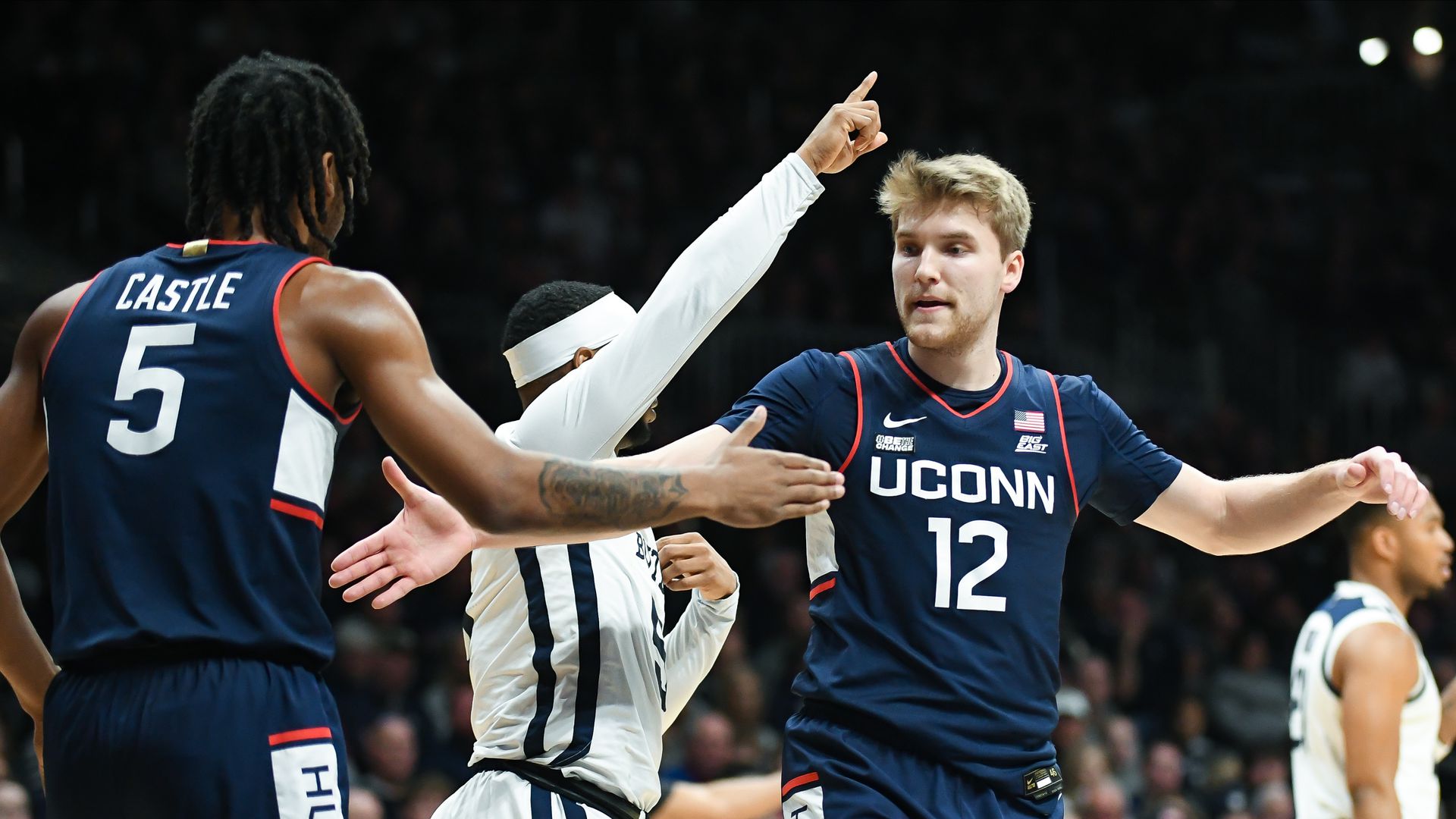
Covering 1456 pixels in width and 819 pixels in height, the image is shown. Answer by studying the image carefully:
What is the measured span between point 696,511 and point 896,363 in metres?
1.36

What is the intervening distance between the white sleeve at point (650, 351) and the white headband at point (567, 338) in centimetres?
57

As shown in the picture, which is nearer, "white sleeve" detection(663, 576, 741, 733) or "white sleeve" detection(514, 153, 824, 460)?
"white sleeve" detection(514, 153, 824, 460)

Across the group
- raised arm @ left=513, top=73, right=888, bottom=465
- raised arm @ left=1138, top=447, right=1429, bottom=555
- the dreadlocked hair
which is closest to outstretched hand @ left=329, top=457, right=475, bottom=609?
raised arm @ left=513, top=73, right=888, bottom=465

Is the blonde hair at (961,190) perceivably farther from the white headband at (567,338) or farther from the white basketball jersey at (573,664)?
the white basketball jersey at (573,664)

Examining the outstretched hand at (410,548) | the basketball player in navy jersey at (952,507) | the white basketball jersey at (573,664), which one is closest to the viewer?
the outstretched hand at (410,548)

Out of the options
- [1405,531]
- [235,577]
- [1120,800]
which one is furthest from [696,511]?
[1120,800]

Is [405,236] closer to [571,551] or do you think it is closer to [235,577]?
[571,551]

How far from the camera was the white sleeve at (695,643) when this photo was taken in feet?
15.5

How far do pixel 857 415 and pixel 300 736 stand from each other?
6.05ft

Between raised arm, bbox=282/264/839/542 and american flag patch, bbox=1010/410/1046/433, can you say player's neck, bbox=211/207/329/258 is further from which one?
american flag patch, bbox=1010/410/1046/433

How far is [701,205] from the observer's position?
1417 centimetres

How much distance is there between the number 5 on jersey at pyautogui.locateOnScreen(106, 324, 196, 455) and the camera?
2930mm

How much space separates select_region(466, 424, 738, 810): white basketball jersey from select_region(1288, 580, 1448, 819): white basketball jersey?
→ 3.09 metres

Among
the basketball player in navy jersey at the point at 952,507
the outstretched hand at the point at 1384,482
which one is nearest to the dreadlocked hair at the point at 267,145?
the basketball player in navy jersey at the point at 952,507
